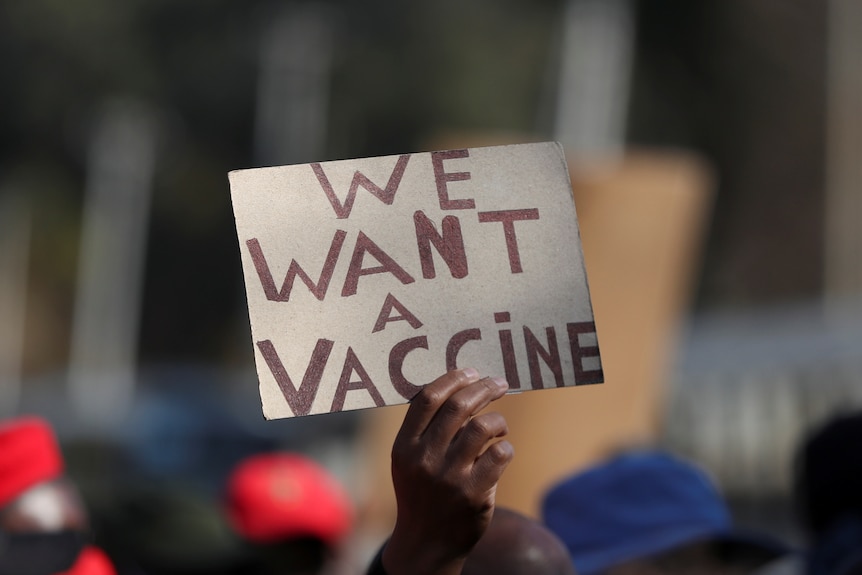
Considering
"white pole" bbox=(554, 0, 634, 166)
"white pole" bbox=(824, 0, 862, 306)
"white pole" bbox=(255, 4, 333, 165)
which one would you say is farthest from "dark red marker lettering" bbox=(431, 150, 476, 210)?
"white pole" bbox=(255, 4, 333, 165)

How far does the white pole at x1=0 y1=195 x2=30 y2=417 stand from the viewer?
3522 centimetres

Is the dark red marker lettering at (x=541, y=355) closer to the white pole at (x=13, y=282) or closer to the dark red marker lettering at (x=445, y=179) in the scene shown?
the dark red marker lettering at (x=445, y=179)

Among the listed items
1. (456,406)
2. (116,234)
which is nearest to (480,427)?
(456,406)

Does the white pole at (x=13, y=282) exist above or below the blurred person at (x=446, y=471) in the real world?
below

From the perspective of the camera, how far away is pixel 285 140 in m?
29.9

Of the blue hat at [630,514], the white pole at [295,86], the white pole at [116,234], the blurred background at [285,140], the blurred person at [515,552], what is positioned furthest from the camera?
the white pole at [116,234]

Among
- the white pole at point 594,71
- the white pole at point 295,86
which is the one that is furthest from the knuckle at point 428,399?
the white pole at point 295,86

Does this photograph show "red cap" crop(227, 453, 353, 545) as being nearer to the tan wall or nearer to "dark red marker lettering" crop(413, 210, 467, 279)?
the tan wall

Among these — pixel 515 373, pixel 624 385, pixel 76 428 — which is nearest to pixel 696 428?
pixel 624 385

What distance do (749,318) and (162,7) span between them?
65.6ft

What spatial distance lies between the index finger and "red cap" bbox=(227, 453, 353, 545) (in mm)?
2540

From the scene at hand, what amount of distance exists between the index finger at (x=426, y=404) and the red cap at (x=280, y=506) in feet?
8.33

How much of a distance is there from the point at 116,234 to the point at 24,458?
31.1m

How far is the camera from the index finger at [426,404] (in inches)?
69.5
